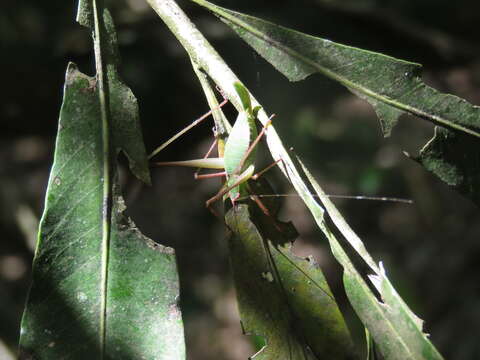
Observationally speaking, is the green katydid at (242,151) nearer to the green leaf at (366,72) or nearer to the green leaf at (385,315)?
the green leaf at (366,72)

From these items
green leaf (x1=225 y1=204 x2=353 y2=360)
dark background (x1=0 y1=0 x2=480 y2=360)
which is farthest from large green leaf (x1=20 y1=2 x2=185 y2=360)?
dark background (x1=0 y1=0 x2=480 y2=360)

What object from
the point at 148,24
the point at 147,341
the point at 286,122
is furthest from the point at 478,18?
the point at 147,341

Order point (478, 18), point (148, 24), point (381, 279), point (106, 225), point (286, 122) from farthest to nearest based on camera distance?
point (286, 122) → point (478, 18) → point (148, 24) → point (106, 225) → point (381, 279)

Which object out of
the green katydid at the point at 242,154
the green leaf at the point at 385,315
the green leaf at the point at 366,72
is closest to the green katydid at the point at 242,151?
the green katydid at the point at 242,154

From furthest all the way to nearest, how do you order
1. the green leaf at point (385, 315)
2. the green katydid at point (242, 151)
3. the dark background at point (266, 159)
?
1. the dark background at point (266, 159)
2. the green katydid at point (242, 151)
3. the green leaf at point (385, 315)

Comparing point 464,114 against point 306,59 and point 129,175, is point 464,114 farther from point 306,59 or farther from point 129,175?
point 129,175

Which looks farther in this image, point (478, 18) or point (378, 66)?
point (478, 18)
